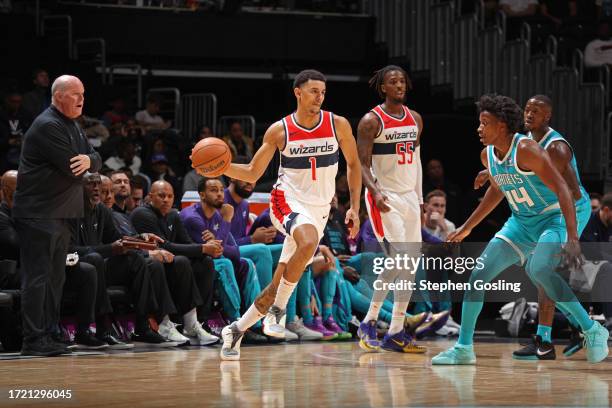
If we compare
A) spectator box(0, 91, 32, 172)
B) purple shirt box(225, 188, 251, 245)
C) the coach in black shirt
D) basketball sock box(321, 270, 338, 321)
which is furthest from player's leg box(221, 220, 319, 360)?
spectator box(0, 91, 32, 172)

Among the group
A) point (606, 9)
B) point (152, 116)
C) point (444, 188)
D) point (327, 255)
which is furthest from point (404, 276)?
point (606, 9)

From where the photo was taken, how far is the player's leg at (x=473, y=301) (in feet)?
25.0

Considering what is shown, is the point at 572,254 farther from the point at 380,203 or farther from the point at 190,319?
the point at 190,319

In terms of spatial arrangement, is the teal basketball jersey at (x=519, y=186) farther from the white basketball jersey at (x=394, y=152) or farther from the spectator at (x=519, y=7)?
the spectator at (x=519, y=7)

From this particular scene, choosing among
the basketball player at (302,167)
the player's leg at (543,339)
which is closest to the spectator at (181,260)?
the basketball player at (302,167)

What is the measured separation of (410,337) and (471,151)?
8.89m

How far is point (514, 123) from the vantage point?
7719mm

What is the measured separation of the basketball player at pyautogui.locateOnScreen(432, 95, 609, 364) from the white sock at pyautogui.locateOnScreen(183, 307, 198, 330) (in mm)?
2689

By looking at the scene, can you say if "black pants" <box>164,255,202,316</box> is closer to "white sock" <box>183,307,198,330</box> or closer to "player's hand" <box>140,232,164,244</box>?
"white sock" <box>183,307,198,330</box>

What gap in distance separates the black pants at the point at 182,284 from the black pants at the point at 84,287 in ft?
3.28

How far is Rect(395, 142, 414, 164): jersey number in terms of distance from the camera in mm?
9180

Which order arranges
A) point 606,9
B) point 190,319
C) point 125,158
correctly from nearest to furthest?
point 190,319 → point 125,158 → point 606,9

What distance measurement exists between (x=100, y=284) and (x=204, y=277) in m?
1.20

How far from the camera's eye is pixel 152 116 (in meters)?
15.6
